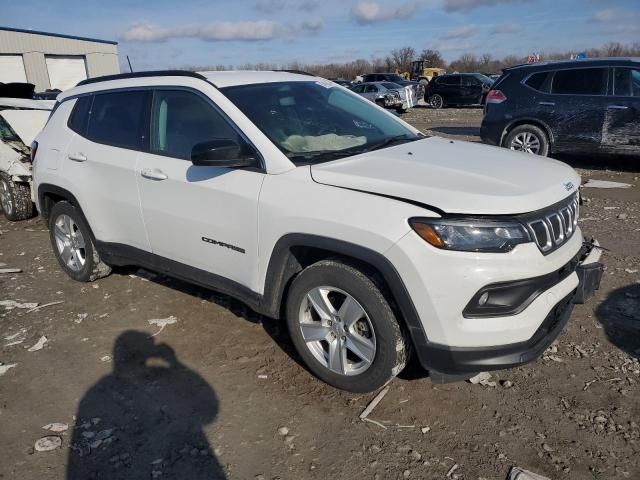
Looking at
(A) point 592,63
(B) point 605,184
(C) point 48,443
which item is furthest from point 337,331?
(A) point 592,63

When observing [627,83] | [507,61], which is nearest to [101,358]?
[627,83]

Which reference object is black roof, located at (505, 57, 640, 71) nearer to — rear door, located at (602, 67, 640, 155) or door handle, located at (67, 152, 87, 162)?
rear door, located at (602, 67, 640, 155)

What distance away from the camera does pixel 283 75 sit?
13.4ft

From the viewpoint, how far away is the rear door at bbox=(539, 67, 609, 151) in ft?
28.1

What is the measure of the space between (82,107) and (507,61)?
9200 cm

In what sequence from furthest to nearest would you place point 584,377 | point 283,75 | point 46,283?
point 46,283
point 283,75
point 584,377

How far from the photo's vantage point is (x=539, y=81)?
9.14m

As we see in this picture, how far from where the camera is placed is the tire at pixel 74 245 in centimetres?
468

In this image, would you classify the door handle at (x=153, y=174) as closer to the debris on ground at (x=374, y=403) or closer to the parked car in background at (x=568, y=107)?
the debris on ground at (x=374, y=403)

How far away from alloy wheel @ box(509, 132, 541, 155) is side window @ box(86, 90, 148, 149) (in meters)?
7.11

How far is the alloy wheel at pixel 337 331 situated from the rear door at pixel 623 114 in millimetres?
7420

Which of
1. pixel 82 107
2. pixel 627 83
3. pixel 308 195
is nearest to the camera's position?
pixel 308 195

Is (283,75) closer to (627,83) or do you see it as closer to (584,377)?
(584,377)

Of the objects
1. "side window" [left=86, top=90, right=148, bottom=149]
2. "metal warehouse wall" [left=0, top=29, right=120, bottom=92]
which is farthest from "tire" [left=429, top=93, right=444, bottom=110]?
"side window" [left=86, top=90, right=148, bottom=149]
